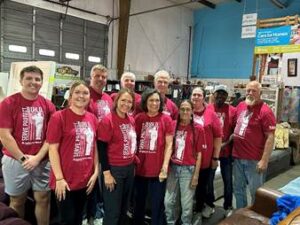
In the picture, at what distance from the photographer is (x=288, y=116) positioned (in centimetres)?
739

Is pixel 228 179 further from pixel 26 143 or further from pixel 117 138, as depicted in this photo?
pixel 26 143

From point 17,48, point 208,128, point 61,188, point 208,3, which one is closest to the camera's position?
point 61,188

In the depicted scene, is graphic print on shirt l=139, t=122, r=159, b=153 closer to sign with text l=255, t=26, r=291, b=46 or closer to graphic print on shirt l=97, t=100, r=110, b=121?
graphic print on shirt l=97, t=100, r=110, b=121

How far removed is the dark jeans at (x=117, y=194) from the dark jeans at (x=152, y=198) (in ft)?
0.74

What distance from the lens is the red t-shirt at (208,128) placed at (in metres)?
2.90

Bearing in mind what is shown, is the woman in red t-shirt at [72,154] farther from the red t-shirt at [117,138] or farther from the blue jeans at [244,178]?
the blue jeans at [244,178]

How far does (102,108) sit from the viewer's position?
9.34ft

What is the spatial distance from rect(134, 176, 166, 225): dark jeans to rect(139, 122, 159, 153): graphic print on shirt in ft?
0.89

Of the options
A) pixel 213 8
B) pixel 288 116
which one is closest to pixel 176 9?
pixel 213 8

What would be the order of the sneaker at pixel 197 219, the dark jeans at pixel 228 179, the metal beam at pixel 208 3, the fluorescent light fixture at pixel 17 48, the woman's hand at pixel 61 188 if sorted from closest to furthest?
the woman's hand at pixel 61 188, the sneaker at pixel 197 219, the dark jeans at pixel 228 179, the fluorescent light fixture at pixel 17 48, the metal beam at pixel 208 3

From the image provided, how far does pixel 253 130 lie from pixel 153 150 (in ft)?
3.88

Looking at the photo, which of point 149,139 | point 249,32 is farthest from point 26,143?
point 249,32

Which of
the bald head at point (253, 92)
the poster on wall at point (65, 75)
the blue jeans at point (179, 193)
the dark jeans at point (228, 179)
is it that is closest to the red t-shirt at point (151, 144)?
the blue jeans at point (179, 193)

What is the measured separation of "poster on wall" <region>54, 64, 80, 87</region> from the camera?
6.56 meters
